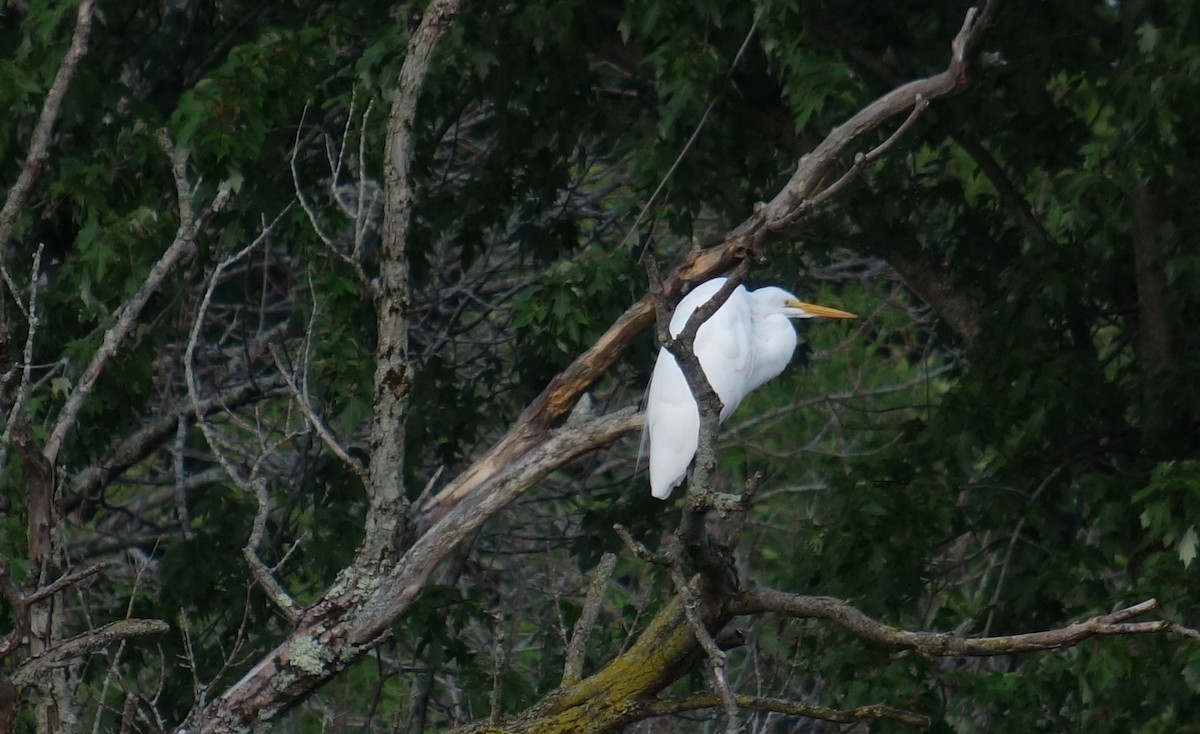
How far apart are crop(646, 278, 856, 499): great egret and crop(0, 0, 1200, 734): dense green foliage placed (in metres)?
0.18

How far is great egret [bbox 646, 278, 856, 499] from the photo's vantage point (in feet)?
15.2

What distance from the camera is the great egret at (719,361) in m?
4.64

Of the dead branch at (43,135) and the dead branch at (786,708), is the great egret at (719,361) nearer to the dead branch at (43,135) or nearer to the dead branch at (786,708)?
the dead branch at (786,708)

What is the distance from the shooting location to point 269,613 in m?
5.53

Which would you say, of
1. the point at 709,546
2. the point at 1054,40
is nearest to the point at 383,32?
the point at 1054,40

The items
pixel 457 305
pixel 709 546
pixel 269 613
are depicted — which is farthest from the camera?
pixel 457 305

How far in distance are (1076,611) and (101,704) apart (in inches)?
101

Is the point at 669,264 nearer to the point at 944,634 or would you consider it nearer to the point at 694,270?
the point at 694,270

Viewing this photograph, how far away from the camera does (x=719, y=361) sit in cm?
492

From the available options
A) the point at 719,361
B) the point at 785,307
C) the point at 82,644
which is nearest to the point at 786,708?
the point at 82,644

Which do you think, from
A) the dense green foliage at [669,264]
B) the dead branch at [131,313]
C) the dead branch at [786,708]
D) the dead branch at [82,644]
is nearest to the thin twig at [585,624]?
the dead branch at [786,708]

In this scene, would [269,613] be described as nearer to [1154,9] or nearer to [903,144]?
[903,144]

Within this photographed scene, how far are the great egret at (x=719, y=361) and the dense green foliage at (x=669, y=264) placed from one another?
0.18m

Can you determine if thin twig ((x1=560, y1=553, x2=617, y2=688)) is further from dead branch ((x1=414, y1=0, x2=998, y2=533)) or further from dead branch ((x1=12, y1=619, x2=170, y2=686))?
dead branch ((x1=12, y1=619, x2=170, y2=686))
